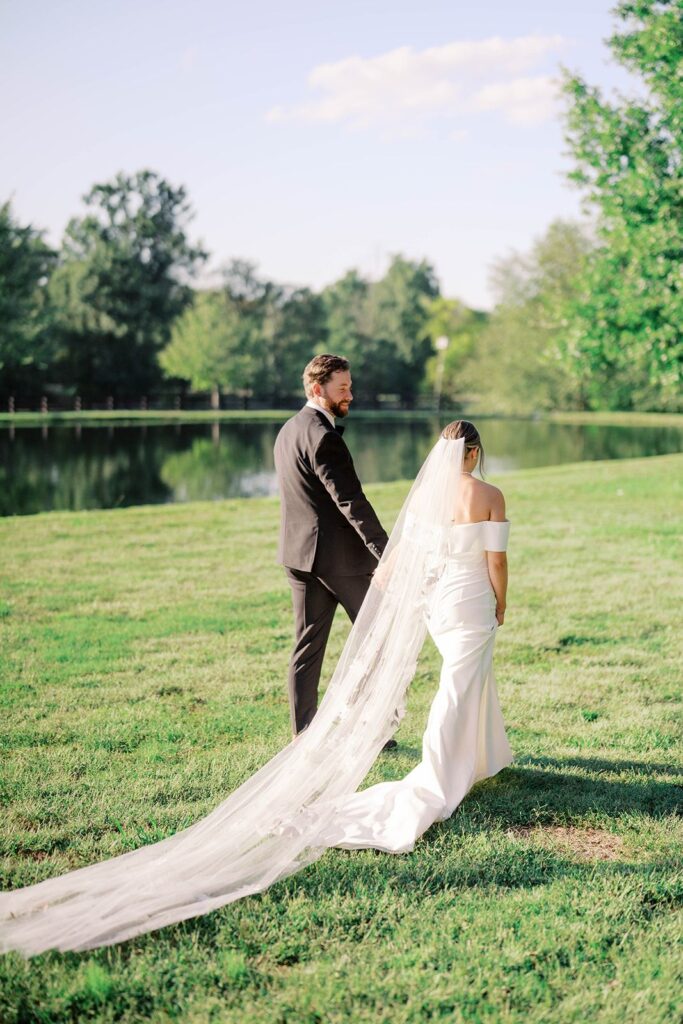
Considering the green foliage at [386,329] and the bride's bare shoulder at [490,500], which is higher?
the green foliage at [386,329]

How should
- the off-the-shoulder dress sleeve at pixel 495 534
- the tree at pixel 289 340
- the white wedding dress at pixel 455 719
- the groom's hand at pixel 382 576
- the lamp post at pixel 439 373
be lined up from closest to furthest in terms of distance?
the white wedding dress at pixel 455 719
the off-the-shoulder dress sleeve at pixel 495 534
the groom's hand at pixel 382 576
the tree at pixel 289 340
the lamp post at pixel 439 373

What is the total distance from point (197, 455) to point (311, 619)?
26261 millimetres

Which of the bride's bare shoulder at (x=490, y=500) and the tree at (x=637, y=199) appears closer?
the bride's bare shoulder at (x=490, y=500)

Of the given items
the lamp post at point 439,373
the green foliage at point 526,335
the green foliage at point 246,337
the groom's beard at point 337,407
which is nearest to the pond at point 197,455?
the green foliage at point 526,335

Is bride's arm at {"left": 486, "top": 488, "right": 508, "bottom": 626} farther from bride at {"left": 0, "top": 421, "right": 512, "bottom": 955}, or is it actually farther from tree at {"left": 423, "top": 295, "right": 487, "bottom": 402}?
tree at {"left": 423, "top": 295, "right": 487, "bottom": 402}

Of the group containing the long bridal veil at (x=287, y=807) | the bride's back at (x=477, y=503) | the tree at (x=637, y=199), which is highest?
the tree at (x=637, y=199)

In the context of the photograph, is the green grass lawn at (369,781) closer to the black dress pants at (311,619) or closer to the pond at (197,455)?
the black dress pants at (311,619)

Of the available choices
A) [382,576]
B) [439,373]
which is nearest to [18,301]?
[439,373]

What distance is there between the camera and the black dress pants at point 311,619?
18.2ft

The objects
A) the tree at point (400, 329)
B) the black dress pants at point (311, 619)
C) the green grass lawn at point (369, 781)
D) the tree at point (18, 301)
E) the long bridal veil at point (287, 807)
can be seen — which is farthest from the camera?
the tree at point (400, 329)

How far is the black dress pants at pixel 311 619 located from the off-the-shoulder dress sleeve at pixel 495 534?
957mm

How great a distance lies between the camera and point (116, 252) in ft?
242

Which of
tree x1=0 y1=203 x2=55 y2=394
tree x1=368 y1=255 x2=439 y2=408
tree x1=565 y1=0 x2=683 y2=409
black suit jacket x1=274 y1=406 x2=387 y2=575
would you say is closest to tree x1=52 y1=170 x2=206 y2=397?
tree x1=0 y1=203 x2=55 y2=394

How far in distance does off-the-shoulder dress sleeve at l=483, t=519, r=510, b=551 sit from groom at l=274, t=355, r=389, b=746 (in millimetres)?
676
